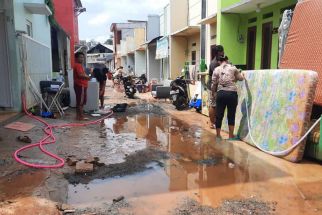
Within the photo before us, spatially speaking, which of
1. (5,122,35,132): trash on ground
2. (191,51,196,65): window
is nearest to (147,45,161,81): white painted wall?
(191,51,196,65): window

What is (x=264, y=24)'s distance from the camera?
10.1m

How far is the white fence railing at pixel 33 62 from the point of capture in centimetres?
851

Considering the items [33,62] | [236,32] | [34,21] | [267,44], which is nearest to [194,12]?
[236,32]

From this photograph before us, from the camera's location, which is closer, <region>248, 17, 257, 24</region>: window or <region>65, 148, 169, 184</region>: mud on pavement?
<region>65, 148, 169, 184</region>: mud on pavement

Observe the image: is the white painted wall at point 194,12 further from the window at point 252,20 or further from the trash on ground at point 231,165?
the trash on ground at point 231,165

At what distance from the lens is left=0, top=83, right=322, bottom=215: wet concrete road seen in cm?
363

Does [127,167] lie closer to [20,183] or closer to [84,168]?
[84,168]

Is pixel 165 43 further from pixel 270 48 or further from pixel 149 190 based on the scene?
pixel 149 190

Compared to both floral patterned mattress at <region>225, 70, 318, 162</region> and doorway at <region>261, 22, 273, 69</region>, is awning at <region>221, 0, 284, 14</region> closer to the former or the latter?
doorway at <region>261, 22, 273, 69</region>

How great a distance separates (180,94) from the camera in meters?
12.4

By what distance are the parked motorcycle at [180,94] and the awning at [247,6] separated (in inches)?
125

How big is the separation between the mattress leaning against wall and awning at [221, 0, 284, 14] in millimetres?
2555

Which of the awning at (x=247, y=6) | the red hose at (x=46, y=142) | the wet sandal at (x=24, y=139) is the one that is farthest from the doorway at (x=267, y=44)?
the wet sandal at (x=24, y=139)

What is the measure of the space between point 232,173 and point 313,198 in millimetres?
1209
